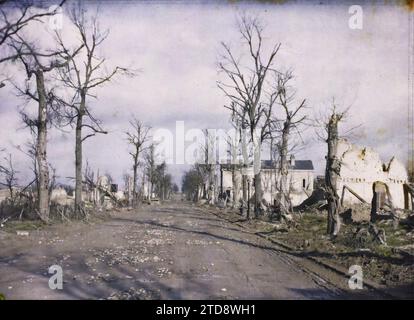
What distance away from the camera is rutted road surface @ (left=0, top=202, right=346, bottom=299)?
7707mm

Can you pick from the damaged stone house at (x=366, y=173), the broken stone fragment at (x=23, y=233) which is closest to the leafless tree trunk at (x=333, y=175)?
the broken stone fragment at (x=23, y=233)

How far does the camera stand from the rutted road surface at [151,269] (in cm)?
771

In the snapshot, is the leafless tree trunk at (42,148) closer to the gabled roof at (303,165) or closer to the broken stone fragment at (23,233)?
the broken stone fragment at (23,233)

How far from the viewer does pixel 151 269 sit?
994cm

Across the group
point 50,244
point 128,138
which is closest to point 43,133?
point 50,244

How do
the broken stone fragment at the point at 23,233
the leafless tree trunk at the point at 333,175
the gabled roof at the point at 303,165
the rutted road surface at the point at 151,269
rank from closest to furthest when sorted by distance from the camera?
the rutted road surface at the point at 151,269 < the leafless tree trunk at the point at 333,175 < the broken stone fragment at the point at 23,233 < the gabled roof at the point at 303,165

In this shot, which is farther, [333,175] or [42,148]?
[42,148]

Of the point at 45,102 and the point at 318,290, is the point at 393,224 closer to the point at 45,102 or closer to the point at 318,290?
the point at 318,290

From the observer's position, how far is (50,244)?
1437 centimetres

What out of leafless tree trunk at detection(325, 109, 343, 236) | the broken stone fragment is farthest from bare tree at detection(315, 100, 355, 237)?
the broken stone fragment

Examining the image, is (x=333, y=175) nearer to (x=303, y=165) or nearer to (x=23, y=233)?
(x=23, y=233)

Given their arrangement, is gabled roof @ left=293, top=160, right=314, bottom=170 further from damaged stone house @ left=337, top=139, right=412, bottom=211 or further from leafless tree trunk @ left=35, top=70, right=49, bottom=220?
leafless tree trunk @ left=35, top=70, right=49, bottom=220

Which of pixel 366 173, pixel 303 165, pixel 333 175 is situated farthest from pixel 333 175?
pixel 303 165

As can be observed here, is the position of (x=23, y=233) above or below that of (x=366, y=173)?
below
